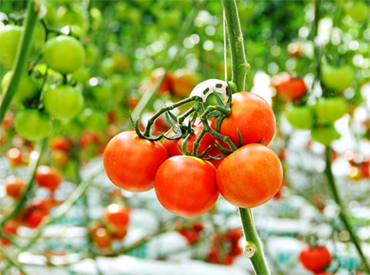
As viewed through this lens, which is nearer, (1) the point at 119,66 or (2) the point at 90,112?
(2) the point at 90,112

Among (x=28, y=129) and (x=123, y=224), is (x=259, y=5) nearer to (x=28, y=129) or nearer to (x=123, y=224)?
(x=123, y=224)

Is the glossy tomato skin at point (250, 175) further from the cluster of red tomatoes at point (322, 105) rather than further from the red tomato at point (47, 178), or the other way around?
the red tomato at point (47, 178)

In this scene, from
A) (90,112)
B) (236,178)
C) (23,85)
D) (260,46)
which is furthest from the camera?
(260,46)

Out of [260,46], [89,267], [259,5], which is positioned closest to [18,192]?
[89,267]

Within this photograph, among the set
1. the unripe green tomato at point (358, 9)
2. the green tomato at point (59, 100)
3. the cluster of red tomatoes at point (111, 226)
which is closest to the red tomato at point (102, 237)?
the cluster of red tomatoes at point (111, 226)

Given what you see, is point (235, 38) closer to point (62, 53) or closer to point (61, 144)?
point (62, 53)

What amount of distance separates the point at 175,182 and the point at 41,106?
20.3 inches

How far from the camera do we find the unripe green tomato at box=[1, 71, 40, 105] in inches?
27.9

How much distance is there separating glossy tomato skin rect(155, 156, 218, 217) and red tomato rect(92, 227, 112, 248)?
4.46ft

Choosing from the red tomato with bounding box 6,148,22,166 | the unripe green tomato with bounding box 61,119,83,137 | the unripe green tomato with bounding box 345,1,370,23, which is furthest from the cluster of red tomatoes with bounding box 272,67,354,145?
the red tomato with bounding box 6,148,22,166

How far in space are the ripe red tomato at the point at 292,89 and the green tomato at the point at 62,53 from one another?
672mm

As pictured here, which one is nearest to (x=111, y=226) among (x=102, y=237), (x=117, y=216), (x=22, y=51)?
(x=117, y=216)

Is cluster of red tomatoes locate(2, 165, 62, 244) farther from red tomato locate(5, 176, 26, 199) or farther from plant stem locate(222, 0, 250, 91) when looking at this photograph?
plant stem locate(222, 0, 250, 91)

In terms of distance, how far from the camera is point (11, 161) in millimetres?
1951
